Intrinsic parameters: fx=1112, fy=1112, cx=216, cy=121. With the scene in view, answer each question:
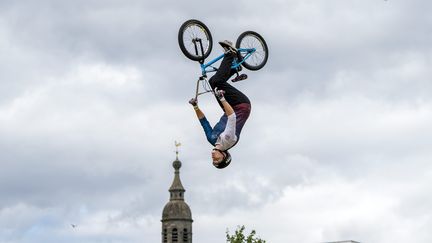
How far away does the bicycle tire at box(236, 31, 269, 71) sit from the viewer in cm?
3002

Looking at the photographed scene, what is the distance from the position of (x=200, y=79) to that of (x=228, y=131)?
Result: 1.58 m

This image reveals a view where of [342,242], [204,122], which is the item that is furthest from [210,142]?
[342,242]

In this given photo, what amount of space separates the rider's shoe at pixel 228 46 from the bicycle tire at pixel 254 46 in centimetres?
61

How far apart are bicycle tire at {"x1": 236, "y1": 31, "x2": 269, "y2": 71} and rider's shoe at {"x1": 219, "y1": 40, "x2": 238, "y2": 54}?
608mm

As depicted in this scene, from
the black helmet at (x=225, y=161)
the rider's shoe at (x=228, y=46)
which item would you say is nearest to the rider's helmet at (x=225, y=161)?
the black helmet at (x=225, y=161)

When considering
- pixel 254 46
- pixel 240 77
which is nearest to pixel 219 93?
pixel 240 77

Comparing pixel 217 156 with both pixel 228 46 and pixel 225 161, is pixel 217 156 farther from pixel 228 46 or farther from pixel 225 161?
pixel 228 46

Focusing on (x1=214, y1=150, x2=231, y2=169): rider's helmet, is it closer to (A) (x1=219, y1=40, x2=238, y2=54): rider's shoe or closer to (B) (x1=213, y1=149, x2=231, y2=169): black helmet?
(B) (x1=213, y1=149, x2=231, y2=169): black helmet

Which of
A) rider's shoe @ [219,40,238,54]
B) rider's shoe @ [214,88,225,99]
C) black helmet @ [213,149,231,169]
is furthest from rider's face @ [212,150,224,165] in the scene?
rider's shoe @ [219,40,238,54]

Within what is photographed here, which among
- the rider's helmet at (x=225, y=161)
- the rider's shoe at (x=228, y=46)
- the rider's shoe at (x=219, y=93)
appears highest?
the rider's shoe at (x=228, y=46)

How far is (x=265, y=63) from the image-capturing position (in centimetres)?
3030

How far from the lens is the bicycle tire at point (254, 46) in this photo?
30.0 m

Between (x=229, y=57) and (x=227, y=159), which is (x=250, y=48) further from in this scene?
(x=227, y=159)

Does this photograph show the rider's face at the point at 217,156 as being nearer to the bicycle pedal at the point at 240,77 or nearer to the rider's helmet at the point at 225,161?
the rider's helmet at the point at 225,161
